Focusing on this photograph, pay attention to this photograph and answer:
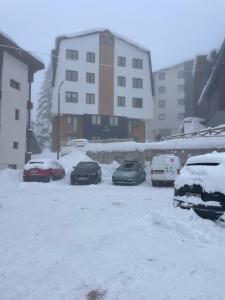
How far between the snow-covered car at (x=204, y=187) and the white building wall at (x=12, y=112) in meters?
23.5

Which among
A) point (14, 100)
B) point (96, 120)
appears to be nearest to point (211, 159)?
point (14, 100)

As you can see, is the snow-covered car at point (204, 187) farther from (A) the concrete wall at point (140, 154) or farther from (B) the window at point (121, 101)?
(B) the window at point (121, 101)

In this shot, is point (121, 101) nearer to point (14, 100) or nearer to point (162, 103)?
point (162, 103)

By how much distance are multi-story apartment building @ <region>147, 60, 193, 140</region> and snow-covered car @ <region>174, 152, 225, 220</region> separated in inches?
2500

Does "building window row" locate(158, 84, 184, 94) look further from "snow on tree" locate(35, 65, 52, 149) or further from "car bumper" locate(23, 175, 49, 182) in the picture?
"car bumper" locate(23, 175, 49, 182)

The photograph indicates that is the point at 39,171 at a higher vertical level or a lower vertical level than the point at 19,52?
lower

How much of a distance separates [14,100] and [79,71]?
2099 centimetres

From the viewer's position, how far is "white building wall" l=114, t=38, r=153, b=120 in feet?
182

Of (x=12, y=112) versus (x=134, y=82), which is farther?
(x=134, y=82)

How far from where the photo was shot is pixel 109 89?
181 ft

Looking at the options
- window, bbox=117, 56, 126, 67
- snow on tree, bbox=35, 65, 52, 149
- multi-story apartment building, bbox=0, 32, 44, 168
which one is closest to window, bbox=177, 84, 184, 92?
window, bbox=117, 56, 126, 67

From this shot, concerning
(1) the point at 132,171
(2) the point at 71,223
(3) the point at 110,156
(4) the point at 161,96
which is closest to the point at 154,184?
(1) the point at 132,171

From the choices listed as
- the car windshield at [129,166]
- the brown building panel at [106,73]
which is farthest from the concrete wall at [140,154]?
the brown building panel at [106,73]

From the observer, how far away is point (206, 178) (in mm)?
9578
